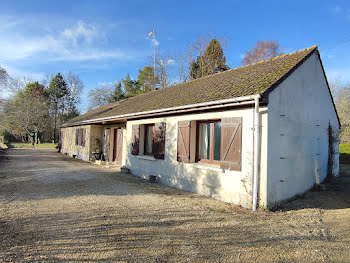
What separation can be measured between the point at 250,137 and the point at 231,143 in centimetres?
51

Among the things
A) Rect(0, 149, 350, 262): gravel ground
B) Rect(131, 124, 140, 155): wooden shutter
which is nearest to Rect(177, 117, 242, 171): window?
Rect(0, 149, 350, 262): gravel ground

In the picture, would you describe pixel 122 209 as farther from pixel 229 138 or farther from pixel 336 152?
pixel 336 152

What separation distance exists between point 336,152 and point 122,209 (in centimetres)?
1008

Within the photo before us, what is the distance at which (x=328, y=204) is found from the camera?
5.75 meters

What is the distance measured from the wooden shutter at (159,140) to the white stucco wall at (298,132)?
3734 mm

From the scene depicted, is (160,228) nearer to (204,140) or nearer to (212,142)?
(212,142)

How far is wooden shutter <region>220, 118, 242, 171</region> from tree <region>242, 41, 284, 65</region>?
22.1m

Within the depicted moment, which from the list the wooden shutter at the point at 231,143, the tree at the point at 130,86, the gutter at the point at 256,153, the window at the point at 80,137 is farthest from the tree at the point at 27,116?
the gutter at the point at 256,153

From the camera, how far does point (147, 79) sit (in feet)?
94.9

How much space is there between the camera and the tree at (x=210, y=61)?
920 inches

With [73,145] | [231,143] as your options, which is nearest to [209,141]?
[231,143]

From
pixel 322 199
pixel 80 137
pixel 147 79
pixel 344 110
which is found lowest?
pixel 322 199

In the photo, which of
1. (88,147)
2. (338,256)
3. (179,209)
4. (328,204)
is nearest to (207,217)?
(179,209)

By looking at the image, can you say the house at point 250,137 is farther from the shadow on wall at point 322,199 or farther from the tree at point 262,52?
the tree at point 262,52
